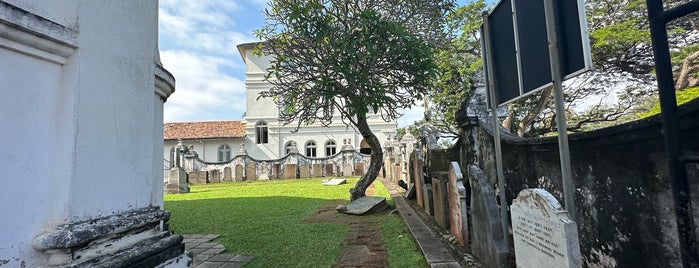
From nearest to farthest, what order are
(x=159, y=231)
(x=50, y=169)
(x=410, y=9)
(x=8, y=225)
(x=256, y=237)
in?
(x=8, y=225) < (x=50, y=169) < (x=159, y=231) < (x=256, y=237) < (x=410, y=9)

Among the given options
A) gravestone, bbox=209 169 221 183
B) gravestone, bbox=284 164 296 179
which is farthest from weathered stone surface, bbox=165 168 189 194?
gravestone, bbox=284 164 296 179

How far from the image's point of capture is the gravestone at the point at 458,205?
4.10 metres

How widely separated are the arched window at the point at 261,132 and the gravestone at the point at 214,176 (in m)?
5.44

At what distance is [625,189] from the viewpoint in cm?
224

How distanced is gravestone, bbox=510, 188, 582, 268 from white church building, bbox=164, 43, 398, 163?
2357 centimetres

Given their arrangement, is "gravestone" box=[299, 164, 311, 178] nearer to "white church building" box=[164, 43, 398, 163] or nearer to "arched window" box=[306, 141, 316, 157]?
"white church building" box=[164, 43, 398, 163]

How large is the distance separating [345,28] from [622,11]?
10320mm

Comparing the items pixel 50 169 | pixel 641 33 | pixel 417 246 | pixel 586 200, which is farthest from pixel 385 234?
pixel 641 33

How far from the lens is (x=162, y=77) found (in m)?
2.49

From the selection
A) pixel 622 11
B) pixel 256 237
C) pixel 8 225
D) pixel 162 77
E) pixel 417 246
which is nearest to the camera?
pixel 8 225

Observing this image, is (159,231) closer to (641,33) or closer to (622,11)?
(641,33)

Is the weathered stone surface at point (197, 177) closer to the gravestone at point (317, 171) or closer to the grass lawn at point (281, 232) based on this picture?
the gravestone at point (317, 171)

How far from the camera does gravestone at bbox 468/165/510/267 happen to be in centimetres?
312

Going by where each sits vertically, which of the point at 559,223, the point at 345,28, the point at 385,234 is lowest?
the point at 385,234
